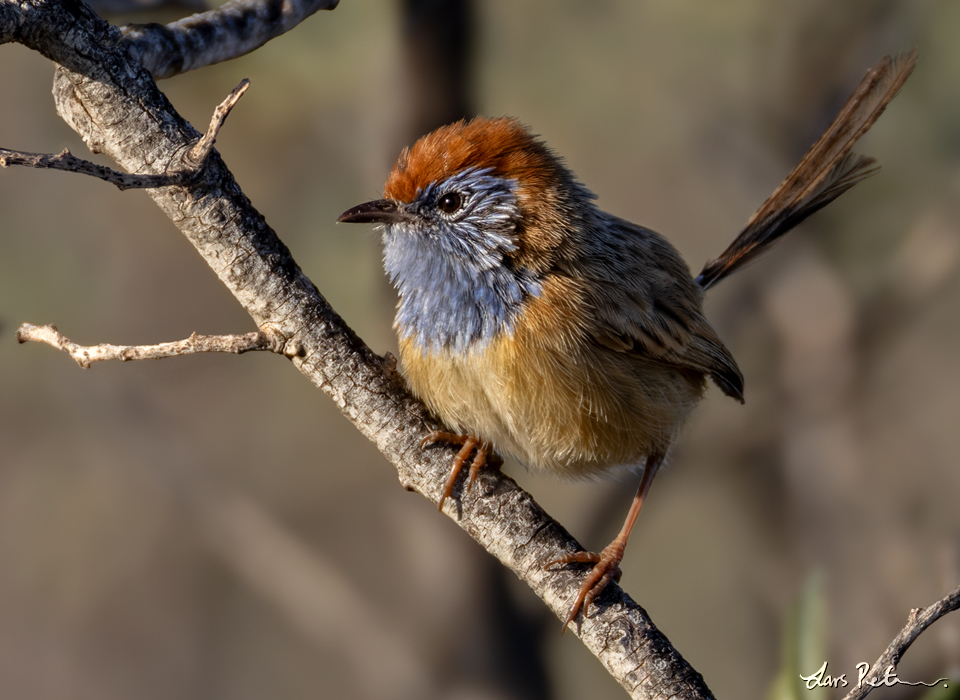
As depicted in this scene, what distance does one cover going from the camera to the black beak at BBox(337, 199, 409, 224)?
2.84 metres

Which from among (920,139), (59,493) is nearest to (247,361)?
(59,493)

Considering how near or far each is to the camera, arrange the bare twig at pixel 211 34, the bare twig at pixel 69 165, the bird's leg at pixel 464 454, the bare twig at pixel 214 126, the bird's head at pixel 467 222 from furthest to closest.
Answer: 1. the bird's head at pixel 467 222
2. the bird's leg at pixel 464 454
3. the bare twig at pixel 211 34
4. the bare twig at pixel 214 126
5. the bare twig at pixel 69 165

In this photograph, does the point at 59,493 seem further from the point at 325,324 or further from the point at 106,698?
the point at 325,324

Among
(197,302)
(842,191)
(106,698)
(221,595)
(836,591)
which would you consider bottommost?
(106,698)

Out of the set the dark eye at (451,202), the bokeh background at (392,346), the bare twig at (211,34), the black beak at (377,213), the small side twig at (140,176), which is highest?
the bare twig at (211,34)

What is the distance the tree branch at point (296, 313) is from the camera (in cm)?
203

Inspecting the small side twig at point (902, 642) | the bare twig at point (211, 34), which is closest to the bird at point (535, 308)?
the bare twig at point (211, 34)

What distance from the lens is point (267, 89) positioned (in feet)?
19.0

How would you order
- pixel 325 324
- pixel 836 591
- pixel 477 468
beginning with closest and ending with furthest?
pixel 325 324 → pixel 477 468 → pixel 836 591

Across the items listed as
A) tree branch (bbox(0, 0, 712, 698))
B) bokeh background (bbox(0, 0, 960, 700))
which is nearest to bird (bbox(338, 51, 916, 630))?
tree branch (bbox(0, 0, 712, 698))

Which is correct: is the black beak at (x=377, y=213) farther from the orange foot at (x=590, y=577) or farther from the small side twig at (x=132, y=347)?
the orange foot at (x=590, y=577)

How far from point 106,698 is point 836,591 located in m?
5.38

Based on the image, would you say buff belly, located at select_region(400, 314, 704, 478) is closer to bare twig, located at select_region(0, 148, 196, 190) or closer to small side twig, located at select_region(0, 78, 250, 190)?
small side twig, located at select_region(0, 78, 250, 190)

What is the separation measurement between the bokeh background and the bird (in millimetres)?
1736
